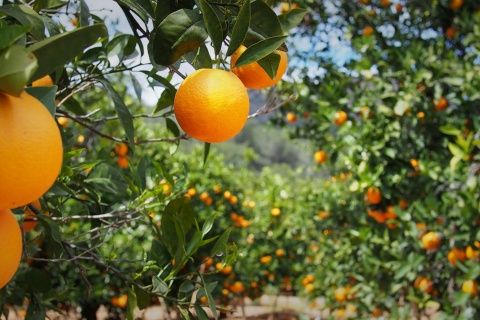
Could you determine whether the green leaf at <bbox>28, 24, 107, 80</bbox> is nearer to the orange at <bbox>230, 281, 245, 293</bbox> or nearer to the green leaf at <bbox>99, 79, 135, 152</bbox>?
the green leaf at <bbox>99, 79, 135, 152</bbox>

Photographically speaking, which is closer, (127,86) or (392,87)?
(392,87)

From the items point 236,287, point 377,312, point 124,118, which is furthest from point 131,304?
point 236,287

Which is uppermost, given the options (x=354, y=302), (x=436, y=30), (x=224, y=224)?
(x=436, y=30)

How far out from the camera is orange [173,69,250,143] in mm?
580

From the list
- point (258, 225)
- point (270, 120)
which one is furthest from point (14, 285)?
point (258, 225)

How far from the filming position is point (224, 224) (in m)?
4.18

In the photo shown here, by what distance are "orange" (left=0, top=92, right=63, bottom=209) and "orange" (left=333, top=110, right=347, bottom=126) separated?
2.26m

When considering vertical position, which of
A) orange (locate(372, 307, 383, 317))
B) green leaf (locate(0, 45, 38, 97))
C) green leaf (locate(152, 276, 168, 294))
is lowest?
orange (locate(372, 307, 383, 317))

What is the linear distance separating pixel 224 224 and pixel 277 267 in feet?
3.85

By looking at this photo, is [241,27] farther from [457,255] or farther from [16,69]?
[457,255]

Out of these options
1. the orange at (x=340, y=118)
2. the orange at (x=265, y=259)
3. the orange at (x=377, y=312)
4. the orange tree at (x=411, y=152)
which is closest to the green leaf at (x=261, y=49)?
the orange tree at (x=411, y=152)

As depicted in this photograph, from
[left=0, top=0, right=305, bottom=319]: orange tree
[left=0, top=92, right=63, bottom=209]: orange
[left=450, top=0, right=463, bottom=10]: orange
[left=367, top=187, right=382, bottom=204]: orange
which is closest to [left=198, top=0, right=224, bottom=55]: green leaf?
[left=0, top=0, right=305, bottom=319]: orange tree

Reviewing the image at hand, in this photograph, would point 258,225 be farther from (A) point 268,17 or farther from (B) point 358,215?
(A) point 268,17

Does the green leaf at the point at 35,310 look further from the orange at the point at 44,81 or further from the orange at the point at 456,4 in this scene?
the orange at the point at 456,4
